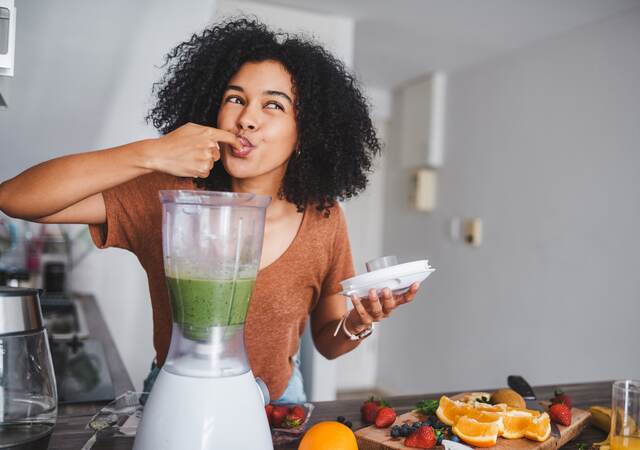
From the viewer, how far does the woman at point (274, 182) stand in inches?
41.9

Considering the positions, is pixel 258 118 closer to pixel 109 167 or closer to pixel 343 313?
pixel 109 167

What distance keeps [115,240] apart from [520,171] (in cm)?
227

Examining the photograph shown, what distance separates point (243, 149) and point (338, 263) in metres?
0.38

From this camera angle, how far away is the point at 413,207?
383cm

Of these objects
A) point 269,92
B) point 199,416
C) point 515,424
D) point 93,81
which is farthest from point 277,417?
point 93,81

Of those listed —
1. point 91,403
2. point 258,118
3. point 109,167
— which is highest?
point 258,118

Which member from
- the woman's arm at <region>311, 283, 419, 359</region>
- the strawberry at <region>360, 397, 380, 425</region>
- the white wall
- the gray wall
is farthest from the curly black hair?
the gray wall

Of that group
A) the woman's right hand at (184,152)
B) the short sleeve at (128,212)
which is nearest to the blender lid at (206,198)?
the woman's right hand at (184,152)

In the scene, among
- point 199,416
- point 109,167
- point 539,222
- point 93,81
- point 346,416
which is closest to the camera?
point 199,416

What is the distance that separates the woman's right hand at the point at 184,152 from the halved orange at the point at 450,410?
551 millimetres

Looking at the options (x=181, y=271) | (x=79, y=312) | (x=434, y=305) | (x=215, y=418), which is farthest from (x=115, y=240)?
(x=434, y=305)

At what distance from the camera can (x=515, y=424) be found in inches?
37.0

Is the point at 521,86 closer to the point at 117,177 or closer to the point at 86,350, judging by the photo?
the point at 86,350

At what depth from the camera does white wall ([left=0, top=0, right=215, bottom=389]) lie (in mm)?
2160
